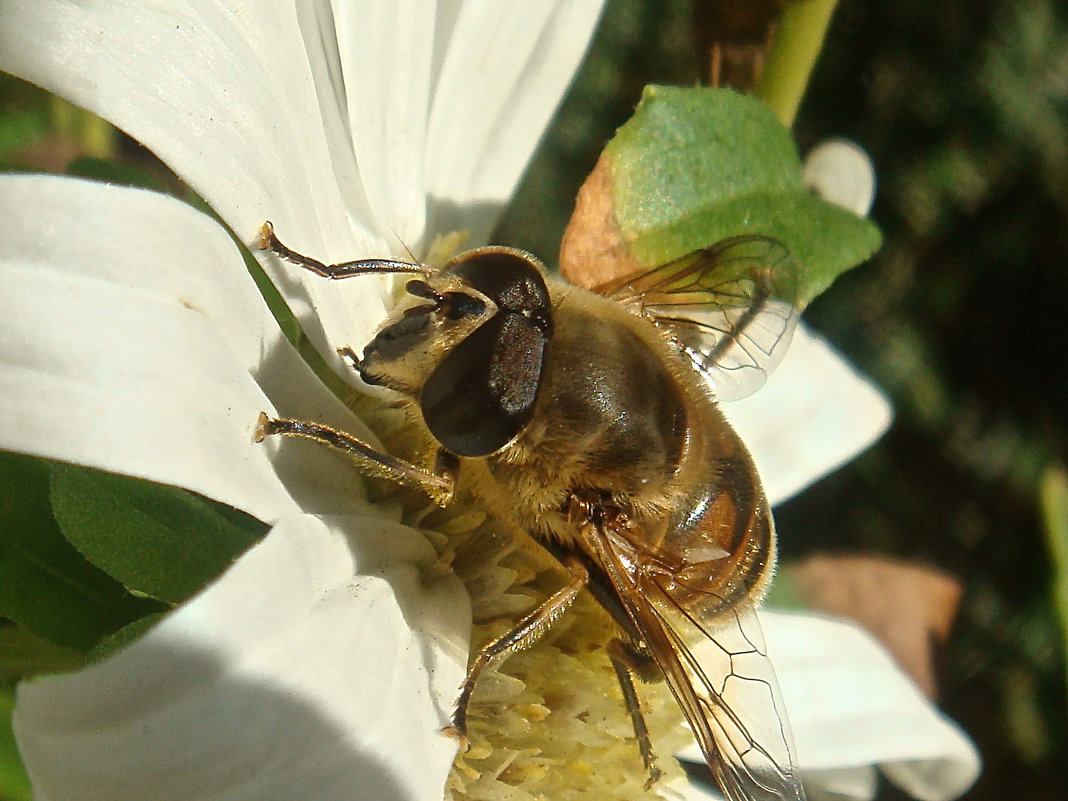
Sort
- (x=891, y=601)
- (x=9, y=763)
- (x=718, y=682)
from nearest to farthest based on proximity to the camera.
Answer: (x=718, y=682)
(x=9, y=763)
(x=891, y=601)

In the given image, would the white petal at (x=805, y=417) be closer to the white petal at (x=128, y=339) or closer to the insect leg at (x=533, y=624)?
the insect leg at (x=533, y=624)

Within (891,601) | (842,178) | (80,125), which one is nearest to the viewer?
(842,178)

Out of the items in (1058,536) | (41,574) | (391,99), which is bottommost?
(1058,536)

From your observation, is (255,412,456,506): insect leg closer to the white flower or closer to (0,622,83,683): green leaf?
the white flower

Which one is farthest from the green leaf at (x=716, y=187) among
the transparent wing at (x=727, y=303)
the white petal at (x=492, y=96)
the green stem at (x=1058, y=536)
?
the green stem at (x=1058, y=536)

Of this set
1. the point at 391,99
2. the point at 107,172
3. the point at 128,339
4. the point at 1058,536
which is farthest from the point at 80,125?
the point at 1058,536

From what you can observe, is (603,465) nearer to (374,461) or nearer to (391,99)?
(374,461)
